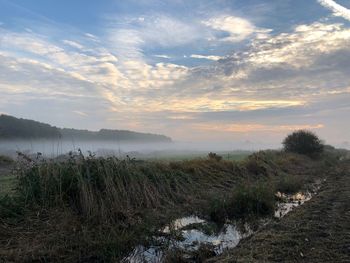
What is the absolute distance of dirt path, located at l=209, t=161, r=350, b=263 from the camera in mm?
7777

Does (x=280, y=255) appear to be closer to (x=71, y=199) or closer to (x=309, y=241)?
(x=309, y=241)

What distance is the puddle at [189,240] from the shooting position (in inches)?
353

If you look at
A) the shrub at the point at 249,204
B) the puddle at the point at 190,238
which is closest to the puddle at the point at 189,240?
the puddle at the point at 190,238

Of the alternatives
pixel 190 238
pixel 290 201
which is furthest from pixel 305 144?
pixel 190 238

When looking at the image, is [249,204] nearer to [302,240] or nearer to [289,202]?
[289,202]

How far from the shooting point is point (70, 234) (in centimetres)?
958

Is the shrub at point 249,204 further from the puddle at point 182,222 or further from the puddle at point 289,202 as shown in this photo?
the puddle at point 182,222

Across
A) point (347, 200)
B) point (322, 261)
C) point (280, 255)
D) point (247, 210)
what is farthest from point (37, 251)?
point (347, 200)

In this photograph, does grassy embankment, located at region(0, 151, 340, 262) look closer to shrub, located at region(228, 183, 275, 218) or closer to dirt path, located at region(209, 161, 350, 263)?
shrub, located at region(228, 183, 275, 218)

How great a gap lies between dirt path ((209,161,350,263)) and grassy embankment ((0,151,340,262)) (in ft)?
7.52

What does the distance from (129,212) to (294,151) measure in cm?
4103

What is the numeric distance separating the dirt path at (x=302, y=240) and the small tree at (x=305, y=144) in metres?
37.7

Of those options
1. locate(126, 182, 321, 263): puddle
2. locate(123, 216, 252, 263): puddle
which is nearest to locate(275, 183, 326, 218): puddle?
locate(126, 182, 321, 263): puddle

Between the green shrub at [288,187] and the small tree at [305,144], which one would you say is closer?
the green shrub at [288,187]
